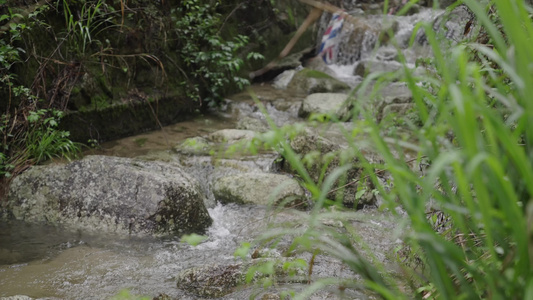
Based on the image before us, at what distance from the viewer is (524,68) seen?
2.93ft

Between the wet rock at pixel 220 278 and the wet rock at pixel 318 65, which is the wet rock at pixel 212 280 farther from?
the wet rock at pixel 318 65

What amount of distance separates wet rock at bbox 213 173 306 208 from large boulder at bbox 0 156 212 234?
0.50 m

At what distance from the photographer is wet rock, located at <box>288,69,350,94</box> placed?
30.2ft

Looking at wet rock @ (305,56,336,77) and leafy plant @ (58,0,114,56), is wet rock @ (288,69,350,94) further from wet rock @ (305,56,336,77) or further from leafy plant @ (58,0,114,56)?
leafy plant @ (58,0,114,56)

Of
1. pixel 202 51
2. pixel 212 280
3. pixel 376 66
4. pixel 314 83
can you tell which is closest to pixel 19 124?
pixel 212 280

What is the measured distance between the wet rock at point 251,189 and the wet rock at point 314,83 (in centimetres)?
476

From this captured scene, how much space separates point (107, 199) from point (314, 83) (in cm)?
621

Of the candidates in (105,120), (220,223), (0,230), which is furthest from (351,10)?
(0,230)

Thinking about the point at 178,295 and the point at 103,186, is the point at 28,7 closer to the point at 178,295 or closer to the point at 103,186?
the point at 103,186

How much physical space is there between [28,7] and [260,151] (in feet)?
10.2

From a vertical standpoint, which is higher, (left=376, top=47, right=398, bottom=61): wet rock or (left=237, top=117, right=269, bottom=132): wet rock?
(left=376, top=47, right=398, bottom=61): wet rock

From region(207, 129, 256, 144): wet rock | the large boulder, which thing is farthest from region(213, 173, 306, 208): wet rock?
region(207, 129, 256, 144): wet rock

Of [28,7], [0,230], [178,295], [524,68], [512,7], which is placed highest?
[512,7]

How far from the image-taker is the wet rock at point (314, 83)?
922 cm
